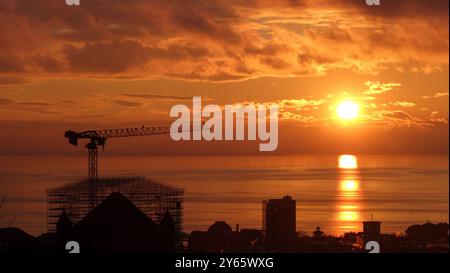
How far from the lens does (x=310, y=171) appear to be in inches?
5517

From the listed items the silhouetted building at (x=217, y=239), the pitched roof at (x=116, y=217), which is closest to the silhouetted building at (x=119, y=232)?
the pitched roof at (x=116, y=217)

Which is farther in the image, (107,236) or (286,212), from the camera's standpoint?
(286,212)

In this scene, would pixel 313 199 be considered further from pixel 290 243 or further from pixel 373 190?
pixel 290 243

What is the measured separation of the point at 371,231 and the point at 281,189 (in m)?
31.0

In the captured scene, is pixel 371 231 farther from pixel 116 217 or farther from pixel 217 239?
pixel 116 217

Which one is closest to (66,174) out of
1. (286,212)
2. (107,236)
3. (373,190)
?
(286,212)

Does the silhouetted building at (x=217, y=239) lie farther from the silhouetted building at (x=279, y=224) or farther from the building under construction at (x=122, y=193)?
the silhouetted building at (x=279, y=224)

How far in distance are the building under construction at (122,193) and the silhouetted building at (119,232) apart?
157 centimetres

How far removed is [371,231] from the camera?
66.1 meters

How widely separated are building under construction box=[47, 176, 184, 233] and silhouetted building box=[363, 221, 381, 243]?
15.3 m

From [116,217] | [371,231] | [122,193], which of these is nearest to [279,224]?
[371,231]

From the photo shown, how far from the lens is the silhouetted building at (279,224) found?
Answer: 6017 centimetres

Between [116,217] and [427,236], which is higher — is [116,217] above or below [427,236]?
above
